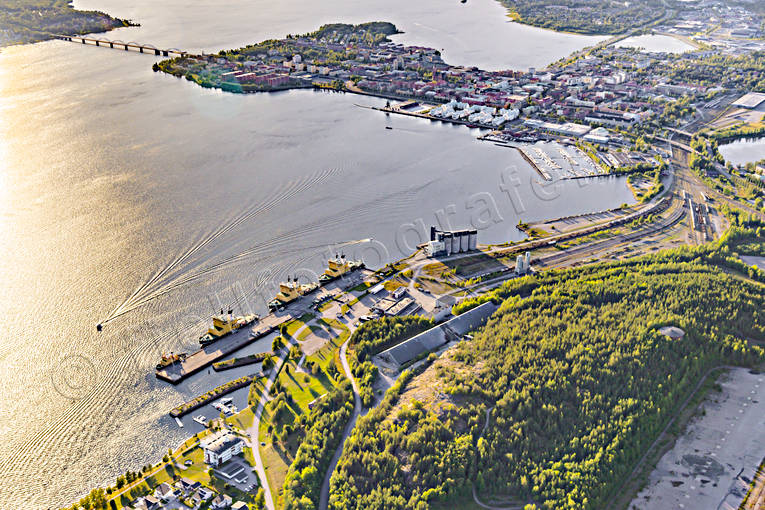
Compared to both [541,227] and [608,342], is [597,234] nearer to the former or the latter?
[541,227]

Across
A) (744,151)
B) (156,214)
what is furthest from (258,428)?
(744,151)

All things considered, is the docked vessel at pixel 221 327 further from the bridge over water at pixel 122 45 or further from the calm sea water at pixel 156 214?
the bridge over water at pixel 122 45

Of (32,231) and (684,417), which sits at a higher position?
(32,231)

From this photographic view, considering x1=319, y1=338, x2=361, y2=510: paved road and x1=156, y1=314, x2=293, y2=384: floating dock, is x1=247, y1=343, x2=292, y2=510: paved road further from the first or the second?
x1=156, y1=314, x2=293, y2=384: floating dock

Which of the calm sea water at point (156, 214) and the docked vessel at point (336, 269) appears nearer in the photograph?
the calm sea water at point (156, 214)

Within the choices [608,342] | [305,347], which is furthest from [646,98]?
[305,347]

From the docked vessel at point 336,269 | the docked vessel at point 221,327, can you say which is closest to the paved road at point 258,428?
the docked vessel at point 221,327
